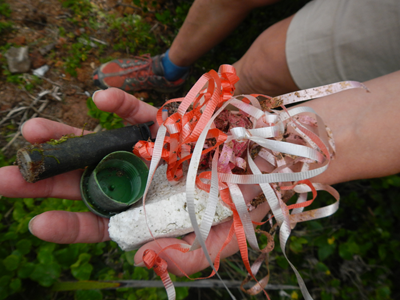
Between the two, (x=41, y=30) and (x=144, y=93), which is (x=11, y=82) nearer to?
(x=41, y=30)

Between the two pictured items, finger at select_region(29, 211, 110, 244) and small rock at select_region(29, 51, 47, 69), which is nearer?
finger at select_region(29, 211, 110, 244)

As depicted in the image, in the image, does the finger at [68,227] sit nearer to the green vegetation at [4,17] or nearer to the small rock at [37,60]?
the small rock at [37,60]

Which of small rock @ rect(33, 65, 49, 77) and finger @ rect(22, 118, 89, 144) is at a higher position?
finger @ rect(22, 118, 89, 144)

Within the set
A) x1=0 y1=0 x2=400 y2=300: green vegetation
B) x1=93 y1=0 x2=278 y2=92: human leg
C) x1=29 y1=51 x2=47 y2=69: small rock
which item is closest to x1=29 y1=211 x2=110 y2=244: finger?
x1=0 y1=0 x2=400 y2=300: green vegetation

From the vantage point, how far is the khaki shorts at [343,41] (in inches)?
51.2

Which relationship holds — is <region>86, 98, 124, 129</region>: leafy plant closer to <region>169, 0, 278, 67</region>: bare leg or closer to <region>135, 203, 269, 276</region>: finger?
<region>169, 0, 278, 67</region>: bare leg

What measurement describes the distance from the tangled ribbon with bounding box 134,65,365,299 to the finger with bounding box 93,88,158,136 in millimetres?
267

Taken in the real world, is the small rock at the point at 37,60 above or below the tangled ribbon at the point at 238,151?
below

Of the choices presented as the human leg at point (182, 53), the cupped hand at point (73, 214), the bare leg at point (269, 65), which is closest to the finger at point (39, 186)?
the cupped hand at point (73, 214)

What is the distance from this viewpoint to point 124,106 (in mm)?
1361

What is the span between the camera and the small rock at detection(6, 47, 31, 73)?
1958 millimetres

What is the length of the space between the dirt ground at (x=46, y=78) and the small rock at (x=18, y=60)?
0.14 ft

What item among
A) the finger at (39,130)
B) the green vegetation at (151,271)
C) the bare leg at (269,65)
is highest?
the bare leg at (269,65)

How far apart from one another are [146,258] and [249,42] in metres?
2.27
